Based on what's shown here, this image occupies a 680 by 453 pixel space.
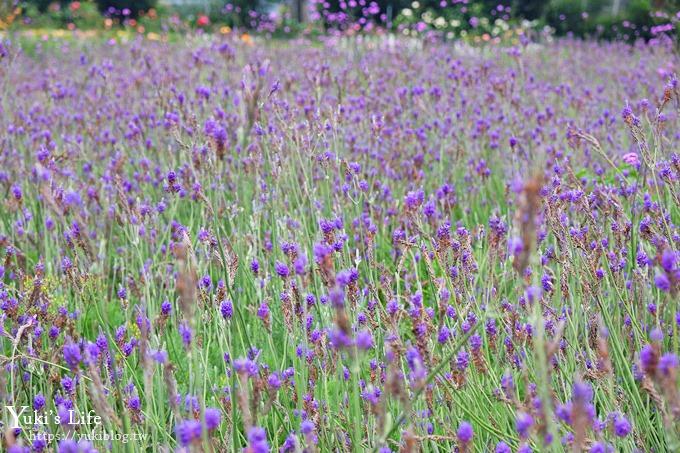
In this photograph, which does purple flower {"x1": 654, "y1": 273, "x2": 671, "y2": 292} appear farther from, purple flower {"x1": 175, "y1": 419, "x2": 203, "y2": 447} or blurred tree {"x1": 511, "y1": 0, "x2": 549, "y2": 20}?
blurred tree {"x1": 511, "y1": 0, "x2": 549, "y2": 20}

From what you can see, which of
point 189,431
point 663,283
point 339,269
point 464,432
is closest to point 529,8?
point 339,269

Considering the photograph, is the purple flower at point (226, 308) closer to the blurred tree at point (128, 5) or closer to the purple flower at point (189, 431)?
the purple flower at point (189, 431)

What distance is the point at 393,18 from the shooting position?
52.4 feet

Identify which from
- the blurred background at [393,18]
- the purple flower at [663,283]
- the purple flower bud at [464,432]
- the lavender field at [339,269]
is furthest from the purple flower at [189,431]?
the blurred background at [393,18]

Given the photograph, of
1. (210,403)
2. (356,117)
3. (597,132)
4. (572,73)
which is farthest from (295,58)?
(210,403)

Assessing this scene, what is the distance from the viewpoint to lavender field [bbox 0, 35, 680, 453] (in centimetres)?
131

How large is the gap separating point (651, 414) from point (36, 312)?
1.60 meters

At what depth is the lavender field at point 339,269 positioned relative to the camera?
4.29ft

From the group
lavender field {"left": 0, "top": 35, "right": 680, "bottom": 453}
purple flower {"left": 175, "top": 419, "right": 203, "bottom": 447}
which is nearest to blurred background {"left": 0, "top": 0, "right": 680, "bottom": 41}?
lavender field {"left": 0, "top": 35, "right": 680, "bottom": 453}

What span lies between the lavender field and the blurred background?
3.78m

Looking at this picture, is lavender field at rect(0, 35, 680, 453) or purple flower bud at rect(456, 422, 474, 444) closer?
purple flower bud at rect(456, 422, 474, 444)

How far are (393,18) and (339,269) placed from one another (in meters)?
14.7

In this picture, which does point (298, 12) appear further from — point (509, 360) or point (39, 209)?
point (509, 360)

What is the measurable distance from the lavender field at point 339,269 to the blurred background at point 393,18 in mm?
3780
